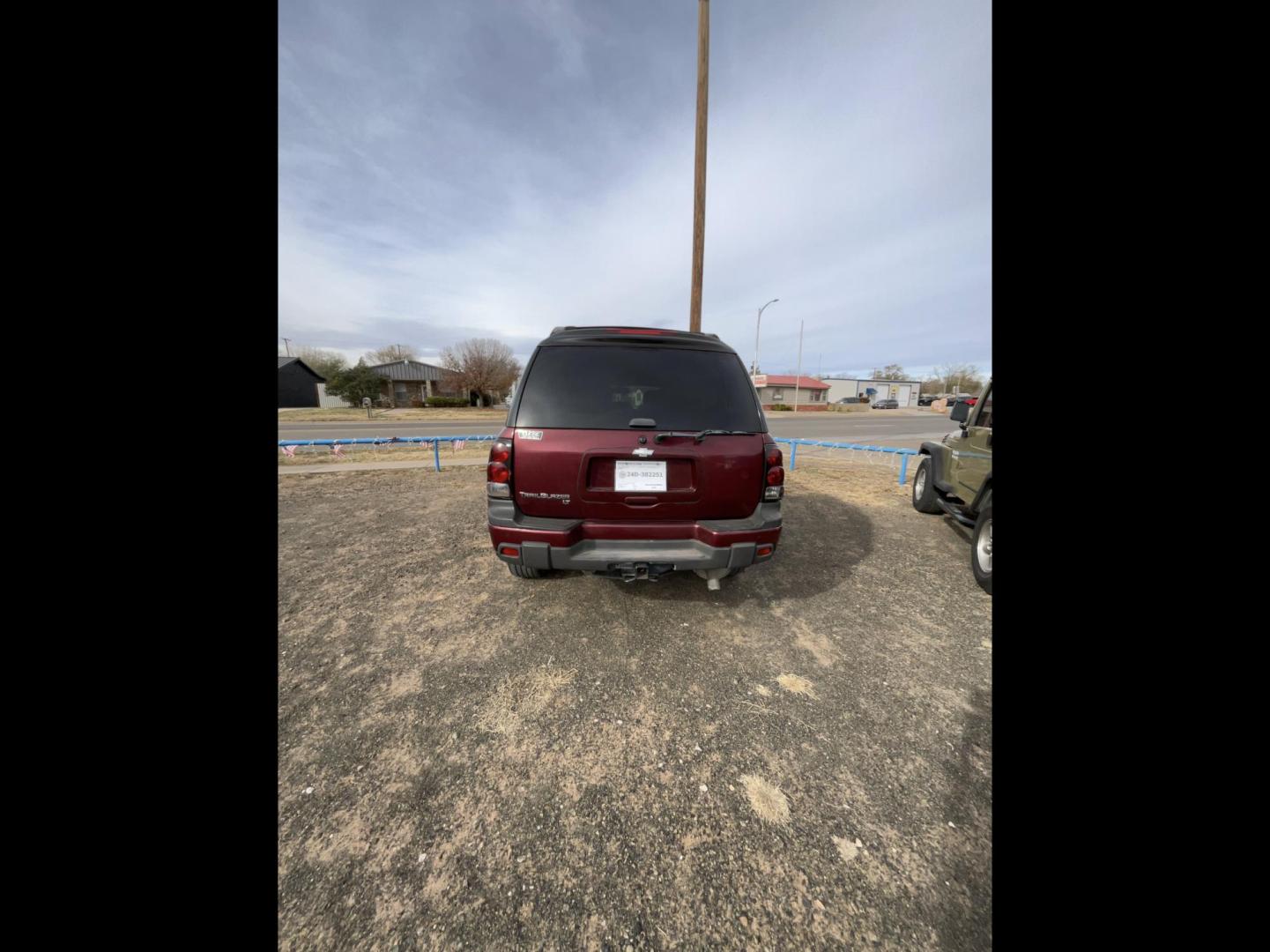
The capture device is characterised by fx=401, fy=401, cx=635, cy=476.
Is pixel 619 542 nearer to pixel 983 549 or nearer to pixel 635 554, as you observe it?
pixel 635 554

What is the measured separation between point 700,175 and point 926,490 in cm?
724

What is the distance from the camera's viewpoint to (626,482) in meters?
2.38

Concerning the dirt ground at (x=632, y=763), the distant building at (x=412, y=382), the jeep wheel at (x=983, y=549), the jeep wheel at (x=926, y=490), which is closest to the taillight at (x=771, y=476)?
the dirt ground at (x=632, y=763)

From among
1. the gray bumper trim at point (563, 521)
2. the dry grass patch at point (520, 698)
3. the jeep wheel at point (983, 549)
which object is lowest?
the dry grass patch at point (520, 698)

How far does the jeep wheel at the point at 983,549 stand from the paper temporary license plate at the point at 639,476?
3.03 meters

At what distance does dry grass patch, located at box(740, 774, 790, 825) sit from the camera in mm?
1574

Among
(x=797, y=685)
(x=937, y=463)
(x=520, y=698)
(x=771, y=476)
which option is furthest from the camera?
Result: (x=937, y=463)

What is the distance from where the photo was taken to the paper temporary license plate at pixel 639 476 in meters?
2.38

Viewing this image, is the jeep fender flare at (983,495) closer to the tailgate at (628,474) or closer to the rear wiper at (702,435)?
the tailgate at (628,474)

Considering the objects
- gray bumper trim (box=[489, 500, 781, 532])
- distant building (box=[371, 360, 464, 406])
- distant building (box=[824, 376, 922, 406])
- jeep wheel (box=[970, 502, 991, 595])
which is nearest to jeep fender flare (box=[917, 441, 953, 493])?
jeep wheel (box=[970, 502, 991, 595])

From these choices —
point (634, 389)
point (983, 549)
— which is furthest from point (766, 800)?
point (983, 549)

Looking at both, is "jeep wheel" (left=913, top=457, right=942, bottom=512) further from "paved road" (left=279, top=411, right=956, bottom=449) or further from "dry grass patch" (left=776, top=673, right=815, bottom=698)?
"paved road" (left=279, top=411, right=956, bottom=449)
